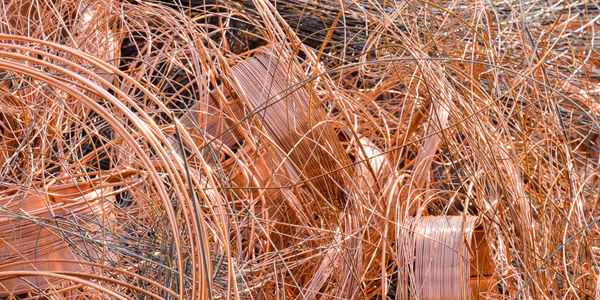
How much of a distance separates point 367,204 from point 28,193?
60 cm

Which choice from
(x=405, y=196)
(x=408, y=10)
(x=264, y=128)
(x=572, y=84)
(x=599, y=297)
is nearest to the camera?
(x=599, y=297)

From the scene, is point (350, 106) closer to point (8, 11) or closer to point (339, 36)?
point (339, 36)

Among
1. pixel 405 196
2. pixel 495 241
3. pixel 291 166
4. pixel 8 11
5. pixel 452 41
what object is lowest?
pixel 495 241

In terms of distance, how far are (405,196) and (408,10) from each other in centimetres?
50

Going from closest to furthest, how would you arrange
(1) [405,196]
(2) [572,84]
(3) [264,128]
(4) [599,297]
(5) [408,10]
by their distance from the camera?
(4) [599,297]
(3) [264,128]
(1) [405,196]
(5) [408,10]
(2) [572,84]

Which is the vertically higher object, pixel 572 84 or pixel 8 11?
pixel 8 11

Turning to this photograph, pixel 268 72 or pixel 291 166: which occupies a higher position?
pixel 268 72

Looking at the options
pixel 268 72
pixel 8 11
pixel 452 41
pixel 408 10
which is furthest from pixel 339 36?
pixel 8 11

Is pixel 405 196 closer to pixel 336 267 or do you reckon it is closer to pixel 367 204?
pixel 367 204

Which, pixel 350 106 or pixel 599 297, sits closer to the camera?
pixel 599 297

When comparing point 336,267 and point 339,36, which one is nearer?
point 336,267

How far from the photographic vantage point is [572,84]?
4.15ft

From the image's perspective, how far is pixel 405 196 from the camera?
0.88 meters

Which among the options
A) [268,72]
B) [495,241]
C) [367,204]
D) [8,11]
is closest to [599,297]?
[495,241]
